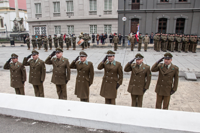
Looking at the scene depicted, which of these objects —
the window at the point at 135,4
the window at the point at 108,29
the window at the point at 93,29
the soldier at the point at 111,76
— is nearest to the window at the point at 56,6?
the window at the point at 93,29

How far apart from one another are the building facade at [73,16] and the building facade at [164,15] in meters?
2.06

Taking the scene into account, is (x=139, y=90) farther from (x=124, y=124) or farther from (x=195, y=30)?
(x=195, y=30)

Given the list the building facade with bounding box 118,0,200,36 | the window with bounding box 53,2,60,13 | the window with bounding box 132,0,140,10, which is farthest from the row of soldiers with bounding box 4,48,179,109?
the window with bounding box 53,2,60,13

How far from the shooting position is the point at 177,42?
15.5 m

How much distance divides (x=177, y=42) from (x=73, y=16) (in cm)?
1545

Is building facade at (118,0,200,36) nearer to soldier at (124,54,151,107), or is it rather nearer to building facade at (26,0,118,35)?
building facade at (26,0,118,35)

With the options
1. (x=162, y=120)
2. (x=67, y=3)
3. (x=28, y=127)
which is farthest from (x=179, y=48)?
(x=67, y=3)

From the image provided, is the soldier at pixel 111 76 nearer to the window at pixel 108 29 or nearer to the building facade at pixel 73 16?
the building facade at pixel 73 16

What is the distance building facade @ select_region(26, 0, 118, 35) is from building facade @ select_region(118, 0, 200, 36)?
6.76 feet

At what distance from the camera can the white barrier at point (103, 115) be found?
3033 mm

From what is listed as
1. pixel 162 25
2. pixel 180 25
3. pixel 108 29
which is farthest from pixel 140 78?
pixel 180 25

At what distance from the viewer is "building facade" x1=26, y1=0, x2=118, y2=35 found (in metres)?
23.5

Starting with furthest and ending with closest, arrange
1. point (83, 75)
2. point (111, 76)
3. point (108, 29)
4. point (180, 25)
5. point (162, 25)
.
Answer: point (108, 29)
point (162, 25)
point (180, 25)
point (83, 75)
point (111, 76)

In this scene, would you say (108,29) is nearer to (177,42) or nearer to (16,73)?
(177,42)
